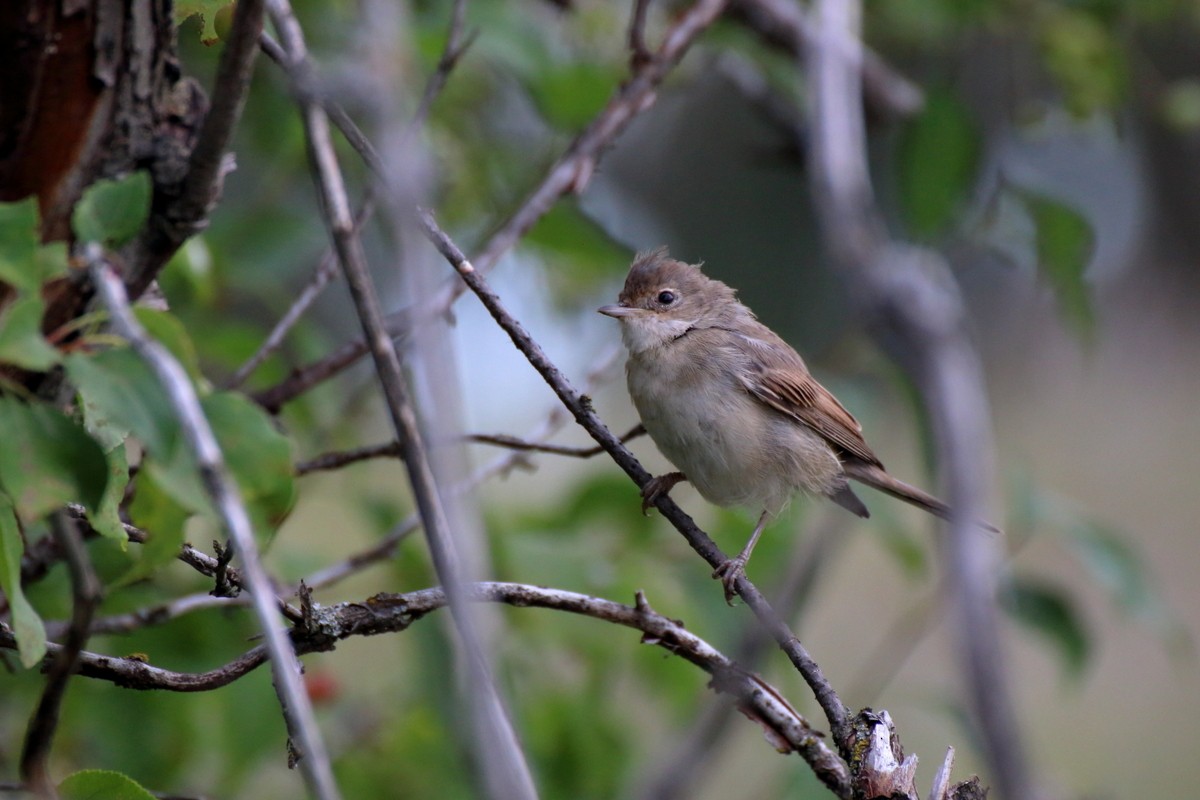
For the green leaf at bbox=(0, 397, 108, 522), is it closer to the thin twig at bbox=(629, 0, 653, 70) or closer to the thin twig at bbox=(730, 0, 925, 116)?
the thin twig at bbox=(629, 0, 653, 70)

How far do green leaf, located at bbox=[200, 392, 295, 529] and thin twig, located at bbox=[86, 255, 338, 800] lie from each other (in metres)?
0.02

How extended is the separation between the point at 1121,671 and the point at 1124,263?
5.92m

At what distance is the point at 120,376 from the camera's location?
132 cm

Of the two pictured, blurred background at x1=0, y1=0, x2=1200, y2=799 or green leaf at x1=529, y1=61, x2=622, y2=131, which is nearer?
blurred background at x1=0, y1=0, x2=1200, y2=799

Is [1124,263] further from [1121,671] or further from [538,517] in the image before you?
[538,517]

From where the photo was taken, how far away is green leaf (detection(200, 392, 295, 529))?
1336 mm

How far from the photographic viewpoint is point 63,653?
4.35 ft

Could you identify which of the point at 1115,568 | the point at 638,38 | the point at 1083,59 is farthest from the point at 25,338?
the point at 1083,59

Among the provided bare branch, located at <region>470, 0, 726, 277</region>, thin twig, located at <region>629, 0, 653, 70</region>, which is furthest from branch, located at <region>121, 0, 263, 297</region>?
thin twig, located at <region>629, 0, 653, 70</region>

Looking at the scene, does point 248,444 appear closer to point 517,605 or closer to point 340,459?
point 517,605

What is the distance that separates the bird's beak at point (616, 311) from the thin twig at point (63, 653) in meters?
2.91

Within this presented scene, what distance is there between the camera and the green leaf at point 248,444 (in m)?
1.34

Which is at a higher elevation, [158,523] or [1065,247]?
[1065,247]

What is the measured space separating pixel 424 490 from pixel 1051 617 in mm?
3534
